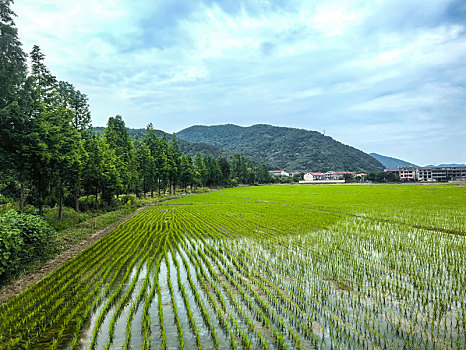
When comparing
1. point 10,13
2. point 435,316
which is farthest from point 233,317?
point 10,13

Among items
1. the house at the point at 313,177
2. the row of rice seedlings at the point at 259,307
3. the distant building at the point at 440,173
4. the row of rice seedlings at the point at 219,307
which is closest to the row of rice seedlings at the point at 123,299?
the row of rice seedlings at the point at 219,307

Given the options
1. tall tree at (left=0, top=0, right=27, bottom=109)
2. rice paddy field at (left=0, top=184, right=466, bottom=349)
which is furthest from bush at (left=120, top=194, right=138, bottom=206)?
rice paddy field at (left=0, top=184, right=466, bottom=349)

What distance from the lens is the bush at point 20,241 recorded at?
7.79m

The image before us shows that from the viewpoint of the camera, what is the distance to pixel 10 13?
617 inches

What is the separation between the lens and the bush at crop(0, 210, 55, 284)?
307 inches

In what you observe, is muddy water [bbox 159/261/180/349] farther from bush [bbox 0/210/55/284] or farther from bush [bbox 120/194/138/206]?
bush [bbox 120/194/138/206]

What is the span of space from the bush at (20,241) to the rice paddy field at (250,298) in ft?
3.96

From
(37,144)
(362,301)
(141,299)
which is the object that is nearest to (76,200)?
(37,144)

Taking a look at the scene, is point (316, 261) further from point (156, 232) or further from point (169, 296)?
point (156, 232)

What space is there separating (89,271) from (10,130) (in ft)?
32.5

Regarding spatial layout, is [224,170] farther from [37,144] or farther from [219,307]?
[219,307]

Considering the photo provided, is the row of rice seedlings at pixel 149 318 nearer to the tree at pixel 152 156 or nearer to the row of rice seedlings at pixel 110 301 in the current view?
the row of rice seedlings at pixel 110 301

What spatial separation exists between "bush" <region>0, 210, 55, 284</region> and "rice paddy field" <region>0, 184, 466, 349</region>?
121 cm

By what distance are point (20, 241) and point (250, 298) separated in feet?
24.0
